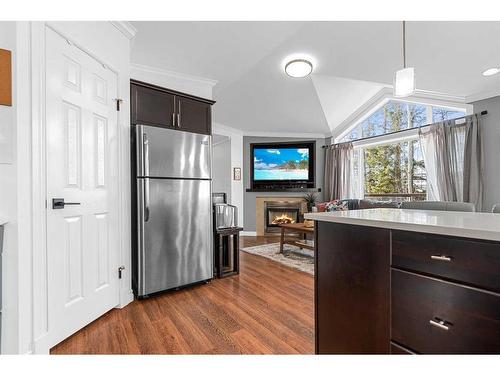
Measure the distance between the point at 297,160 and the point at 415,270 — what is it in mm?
5314

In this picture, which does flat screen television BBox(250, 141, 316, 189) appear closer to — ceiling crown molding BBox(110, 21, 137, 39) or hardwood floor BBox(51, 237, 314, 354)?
hardwood floor BBox(51, 237, 314, 354)

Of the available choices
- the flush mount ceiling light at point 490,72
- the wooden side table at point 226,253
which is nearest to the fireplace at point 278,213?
the wooden side table at point 226,253

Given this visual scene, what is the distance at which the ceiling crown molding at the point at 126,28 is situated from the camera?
2172mm

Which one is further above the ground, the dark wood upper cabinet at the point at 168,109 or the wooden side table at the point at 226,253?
the dark wood upper cabinet at the point at 168,109

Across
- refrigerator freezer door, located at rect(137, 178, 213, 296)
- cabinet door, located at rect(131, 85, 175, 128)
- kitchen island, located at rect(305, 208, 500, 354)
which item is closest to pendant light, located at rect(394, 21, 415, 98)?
kitchen island, located at rect(305, 208, 500, 354)

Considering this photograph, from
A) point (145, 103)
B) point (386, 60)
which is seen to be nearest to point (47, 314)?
point (145, 103)

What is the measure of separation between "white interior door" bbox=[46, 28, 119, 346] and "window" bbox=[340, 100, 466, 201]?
15.5 feet

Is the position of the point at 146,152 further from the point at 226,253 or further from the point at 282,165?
the point at 282,165

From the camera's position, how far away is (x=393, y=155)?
5082 mm

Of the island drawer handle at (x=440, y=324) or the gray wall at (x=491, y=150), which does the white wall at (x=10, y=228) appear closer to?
the island drawer handle at (x=440, y=324)

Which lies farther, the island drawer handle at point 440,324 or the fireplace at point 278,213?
the fireplace at point 278,213

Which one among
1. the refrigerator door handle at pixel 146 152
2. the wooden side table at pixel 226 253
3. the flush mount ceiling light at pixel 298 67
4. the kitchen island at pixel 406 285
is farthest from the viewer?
the flush mount ceiling light at pixel 298 67

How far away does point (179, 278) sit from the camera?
2609mm

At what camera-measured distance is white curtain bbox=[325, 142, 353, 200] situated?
5676mm
